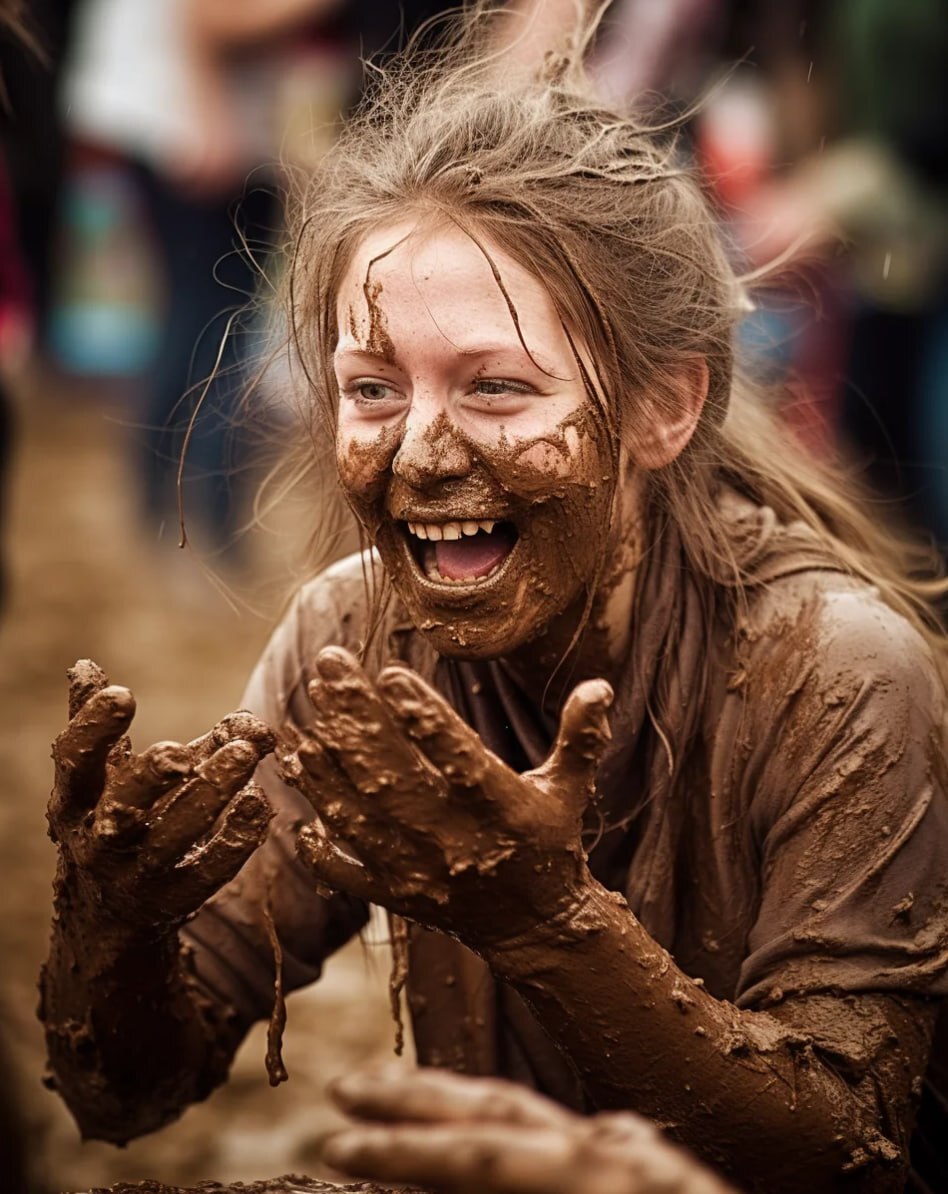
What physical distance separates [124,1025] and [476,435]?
3.35 feet

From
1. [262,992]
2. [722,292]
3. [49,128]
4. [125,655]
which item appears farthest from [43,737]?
[722,292]

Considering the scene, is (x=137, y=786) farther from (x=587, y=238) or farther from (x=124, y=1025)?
(x=587, y=238)

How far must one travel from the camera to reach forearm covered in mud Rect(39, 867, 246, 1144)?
7.90ft

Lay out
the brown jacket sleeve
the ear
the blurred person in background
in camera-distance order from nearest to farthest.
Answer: the brown jacket sleeve → the ear → the blurred person in background

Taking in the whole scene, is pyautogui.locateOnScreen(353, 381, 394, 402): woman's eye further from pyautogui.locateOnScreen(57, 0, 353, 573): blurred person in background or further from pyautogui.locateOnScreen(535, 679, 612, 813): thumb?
pyautogui.locateOnScreen(57, 0, 353, 573): blurred person in background

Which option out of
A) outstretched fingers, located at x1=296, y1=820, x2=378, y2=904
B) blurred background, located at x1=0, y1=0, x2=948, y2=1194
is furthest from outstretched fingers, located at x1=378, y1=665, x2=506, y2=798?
blurred background, located at x1=0, y1=0, x2=948, y2=1194

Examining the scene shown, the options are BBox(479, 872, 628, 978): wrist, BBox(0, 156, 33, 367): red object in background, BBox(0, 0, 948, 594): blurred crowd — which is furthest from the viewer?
BBox(0, 0, 948, 594): blurred crowd

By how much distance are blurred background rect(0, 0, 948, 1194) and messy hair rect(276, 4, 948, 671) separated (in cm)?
25

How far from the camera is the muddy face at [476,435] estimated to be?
230cm

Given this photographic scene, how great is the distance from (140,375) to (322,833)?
8.17 meters

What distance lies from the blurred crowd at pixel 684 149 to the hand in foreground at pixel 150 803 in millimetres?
1409

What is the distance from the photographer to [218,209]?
6.82 meters

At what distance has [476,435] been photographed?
7.59 feet

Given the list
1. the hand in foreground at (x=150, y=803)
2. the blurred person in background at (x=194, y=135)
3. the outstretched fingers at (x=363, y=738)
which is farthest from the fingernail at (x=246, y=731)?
the blurred person in background at (x=194, y=135)
